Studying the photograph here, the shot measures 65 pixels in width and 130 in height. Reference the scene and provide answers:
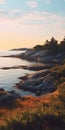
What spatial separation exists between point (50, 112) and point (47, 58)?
11386 cm

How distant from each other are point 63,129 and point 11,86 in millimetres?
45633

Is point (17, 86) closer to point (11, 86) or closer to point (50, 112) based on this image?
point (11, 86)

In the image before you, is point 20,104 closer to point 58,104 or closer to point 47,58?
point 58,104

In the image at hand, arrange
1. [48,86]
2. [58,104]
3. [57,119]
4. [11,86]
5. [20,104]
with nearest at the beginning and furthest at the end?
[57,119] < [58,104] < [20,104] < [48,86] < [11,86]

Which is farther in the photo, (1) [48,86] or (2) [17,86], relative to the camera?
(2) [17,86]

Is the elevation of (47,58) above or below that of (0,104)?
above

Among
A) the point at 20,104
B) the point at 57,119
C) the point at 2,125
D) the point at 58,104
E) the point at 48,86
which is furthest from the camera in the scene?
the point at 48,86

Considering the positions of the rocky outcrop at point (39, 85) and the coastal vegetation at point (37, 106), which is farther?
the rocky outcrop at point (39, 85)

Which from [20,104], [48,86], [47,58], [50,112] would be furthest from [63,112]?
[47,58]

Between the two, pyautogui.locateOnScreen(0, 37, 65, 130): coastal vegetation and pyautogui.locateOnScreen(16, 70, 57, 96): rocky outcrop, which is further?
pyautogui.locateOnScreen(16, 70, 57, 96): rocky outcrop

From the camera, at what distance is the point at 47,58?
131 meters

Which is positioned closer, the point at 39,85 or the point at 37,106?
the point at 37,106

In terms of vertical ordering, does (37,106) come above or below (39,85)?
below

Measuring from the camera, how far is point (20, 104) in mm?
38594
